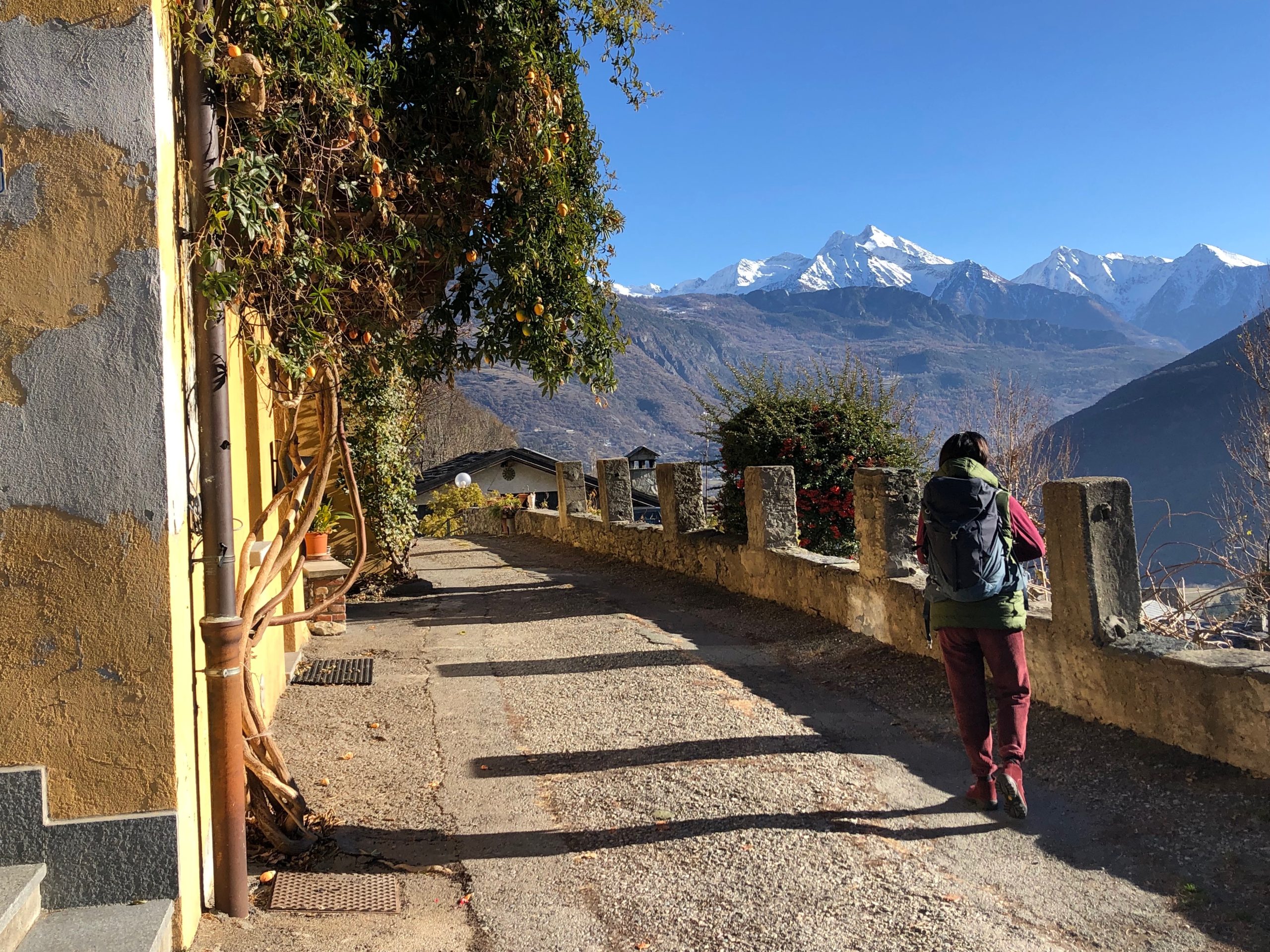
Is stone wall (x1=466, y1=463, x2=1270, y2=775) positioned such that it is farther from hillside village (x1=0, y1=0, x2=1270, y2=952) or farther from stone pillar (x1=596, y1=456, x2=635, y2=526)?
stone pillar (x1=596, y1=456, x2=635, y2=526)

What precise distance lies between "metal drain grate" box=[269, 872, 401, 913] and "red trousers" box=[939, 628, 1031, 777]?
2.69 meters

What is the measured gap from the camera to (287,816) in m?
4.27

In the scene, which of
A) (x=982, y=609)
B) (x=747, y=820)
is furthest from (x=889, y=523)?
(x=747, y=820)

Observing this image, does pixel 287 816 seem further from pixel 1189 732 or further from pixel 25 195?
pixel 1189 732

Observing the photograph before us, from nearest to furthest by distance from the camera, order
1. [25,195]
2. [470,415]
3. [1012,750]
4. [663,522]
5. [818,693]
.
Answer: [25,195] → [1012,750] → [818,693] → [663,522] → [470,415]

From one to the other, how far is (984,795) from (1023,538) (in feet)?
→ 4.13

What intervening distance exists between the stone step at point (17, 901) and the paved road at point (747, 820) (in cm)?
57

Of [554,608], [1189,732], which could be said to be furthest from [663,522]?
[1189,732]

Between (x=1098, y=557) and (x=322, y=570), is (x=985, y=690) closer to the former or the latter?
(x=1098, y=557)

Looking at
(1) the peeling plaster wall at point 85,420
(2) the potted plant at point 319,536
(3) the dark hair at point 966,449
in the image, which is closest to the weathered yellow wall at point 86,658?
(1) the peeling plaster wall at point 85,420

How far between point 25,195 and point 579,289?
11.8ft

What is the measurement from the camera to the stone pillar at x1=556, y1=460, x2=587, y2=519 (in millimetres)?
18562

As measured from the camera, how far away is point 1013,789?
14.5ft

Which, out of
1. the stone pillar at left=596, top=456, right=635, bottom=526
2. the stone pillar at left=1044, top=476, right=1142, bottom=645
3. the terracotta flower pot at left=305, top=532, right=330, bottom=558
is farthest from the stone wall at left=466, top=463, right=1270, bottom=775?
the stone pillar at left=596, top=456, right=635, bottom=526
